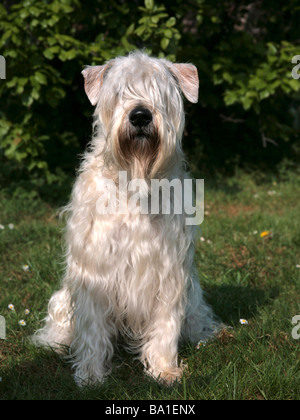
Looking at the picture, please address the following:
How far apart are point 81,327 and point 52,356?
35 cm

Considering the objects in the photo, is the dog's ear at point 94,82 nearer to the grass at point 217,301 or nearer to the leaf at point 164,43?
the grass at point 217,301

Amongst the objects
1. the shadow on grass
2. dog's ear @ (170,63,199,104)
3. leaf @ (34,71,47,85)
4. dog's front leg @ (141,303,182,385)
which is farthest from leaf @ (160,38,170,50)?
dog's front leg @ (141,303,182,385)

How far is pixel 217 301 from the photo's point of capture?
3754mm

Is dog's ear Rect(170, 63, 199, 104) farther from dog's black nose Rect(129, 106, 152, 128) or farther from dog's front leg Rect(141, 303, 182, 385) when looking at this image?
dog's front leg Rect(141, 303, 182, 385)

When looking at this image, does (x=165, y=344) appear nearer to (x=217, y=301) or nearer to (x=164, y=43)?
(x=217, y=301)

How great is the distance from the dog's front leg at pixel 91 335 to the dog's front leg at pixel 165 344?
25 cm

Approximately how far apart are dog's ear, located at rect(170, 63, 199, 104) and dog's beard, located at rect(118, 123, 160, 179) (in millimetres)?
390

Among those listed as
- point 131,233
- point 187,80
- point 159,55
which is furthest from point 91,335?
point 159,55

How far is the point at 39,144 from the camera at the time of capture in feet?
18.5

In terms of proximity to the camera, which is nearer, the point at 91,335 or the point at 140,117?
the point at 140,117

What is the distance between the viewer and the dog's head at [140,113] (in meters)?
2.58

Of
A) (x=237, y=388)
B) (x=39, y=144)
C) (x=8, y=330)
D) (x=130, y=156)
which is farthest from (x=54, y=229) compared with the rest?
(x=237, y=388)

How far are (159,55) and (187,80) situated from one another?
2316mm

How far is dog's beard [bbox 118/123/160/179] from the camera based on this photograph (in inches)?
102
